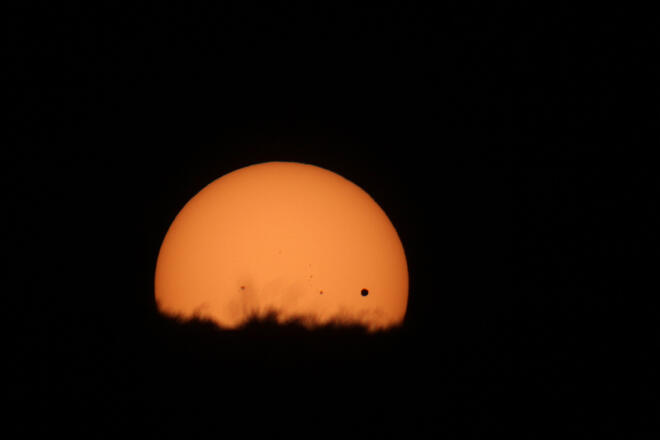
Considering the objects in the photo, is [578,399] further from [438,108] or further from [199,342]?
[199,342]

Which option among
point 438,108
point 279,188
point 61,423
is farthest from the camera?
point 438,108

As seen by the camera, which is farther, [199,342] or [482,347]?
[482,347]

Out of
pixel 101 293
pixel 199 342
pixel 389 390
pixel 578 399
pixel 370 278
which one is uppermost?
pixel 101 293

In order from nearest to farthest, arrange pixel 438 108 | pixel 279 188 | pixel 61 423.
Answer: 1. pixel 61 423
2. pixel 279 188
3. pixel 438 108

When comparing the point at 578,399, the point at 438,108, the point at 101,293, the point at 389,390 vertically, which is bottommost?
the point at 578,399

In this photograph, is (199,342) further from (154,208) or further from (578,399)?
(578,399)

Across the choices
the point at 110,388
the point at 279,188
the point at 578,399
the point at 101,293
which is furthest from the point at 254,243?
the point at 578,399

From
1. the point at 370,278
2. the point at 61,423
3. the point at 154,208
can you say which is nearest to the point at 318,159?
the point at 370,278

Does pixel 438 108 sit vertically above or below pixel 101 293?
above

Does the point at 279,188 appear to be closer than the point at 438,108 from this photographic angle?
Yes
